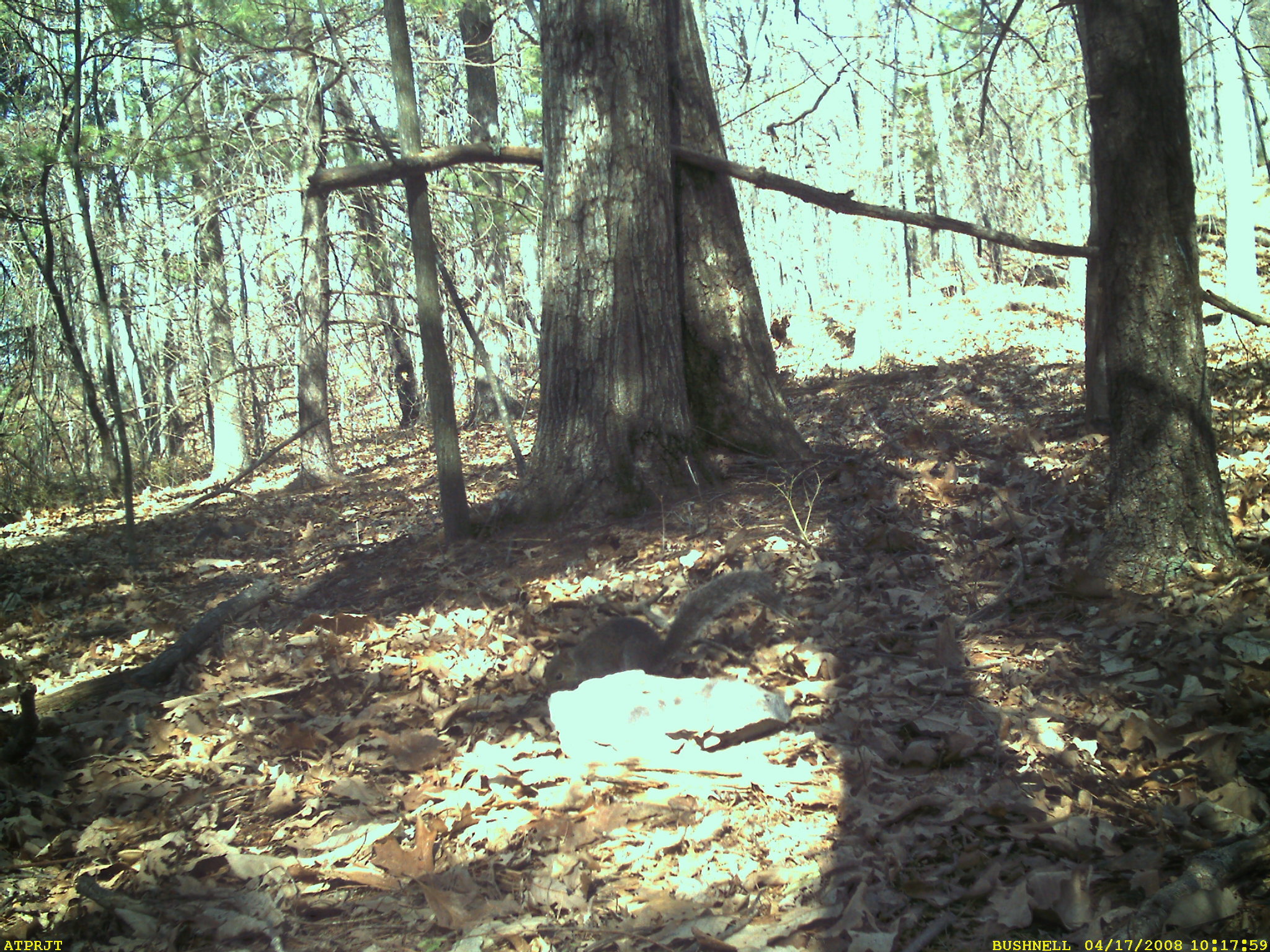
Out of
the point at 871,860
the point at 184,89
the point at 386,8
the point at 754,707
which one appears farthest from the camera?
the point at 184,89

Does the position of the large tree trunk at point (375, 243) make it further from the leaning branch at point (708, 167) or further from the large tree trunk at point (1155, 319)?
the large tree trunk at point (1155, 319)

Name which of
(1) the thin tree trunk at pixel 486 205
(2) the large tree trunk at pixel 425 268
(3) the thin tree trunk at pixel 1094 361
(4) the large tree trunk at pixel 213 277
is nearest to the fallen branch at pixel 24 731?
(2) the large tree trunk at pixel 425 268

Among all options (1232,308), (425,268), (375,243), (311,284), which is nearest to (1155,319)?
(1232,308)

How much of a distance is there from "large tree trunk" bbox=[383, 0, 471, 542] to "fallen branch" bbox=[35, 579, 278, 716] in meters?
1.48

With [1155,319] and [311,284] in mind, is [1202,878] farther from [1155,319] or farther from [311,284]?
[311,284]

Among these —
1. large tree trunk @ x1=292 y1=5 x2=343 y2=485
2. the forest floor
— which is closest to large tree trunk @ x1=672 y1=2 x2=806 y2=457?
the forest floor

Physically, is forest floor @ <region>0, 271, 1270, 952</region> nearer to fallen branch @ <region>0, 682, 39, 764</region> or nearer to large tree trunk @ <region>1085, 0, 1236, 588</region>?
fallen branch @ <region>0, 682, 39, 764</region>

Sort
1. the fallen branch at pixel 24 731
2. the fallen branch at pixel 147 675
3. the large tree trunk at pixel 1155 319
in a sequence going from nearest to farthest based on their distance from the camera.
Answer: the fallen branch at pixel 24 731 < the large tree trunk at pixel 1155 319 < the fallen branch at pixel 147 675

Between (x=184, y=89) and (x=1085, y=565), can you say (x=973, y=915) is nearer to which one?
(x=1085, y=565)

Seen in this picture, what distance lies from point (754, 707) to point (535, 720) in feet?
3.11

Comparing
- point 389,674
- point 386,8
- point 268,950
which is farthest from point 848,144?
point 268,950

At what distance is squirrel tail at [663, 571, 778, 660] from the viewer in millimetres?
3881

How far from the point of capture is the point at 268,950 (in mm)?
2338

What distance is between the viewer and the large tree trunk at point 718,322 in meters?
5.62
